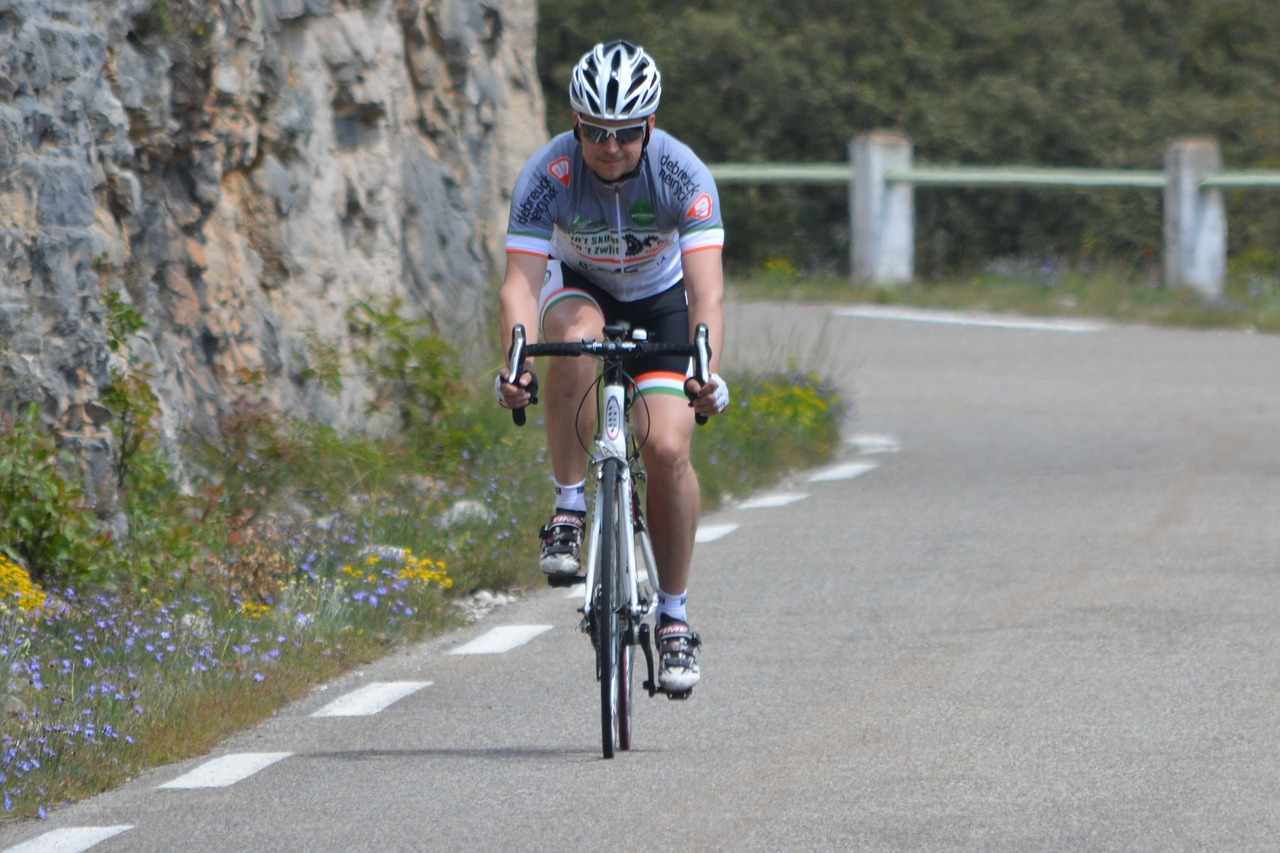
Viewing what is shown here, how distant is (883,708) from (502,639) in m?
2.12

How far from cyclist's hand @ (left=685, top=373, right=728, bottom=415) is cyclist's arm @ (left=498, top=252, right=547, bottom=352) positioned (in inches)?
27.8

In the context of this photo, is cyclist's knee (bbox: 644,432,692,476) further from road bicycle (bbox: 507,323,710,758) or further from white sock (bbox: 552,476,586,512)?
white sock (bbox: 552,476,586,512)

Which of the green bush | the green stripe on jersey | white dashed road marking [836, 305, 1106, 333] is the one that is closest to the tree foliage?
white dashed road marking [836, 305, 1106, 333]

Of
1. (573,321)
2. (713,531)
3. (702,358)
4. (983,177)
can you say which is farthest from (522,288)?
(983,177)

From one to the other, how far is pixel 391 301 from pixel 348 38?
1.53m

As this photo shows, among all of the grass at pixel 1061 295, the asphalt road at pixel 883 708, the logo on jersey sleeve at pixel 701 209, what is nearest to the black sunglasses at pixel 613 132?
the logo on jersey sleeve at pixel 701 209

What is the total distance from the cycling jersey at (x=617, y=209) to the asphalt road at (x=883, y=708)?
153 cm

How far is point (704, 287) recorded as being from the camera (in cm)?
829

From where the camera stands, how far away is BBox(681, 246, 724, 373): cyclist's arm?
8.22m

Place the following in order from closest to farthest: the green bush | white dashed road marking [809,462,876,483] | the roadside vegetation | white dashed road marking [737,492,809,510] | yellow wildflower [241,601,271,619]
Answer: the roadside vegetation < the green bush < yellow wildflower [241,601,271,619] < white dashed road marking [737,492,809,510] < white dashed road marking [809,462,876,483]

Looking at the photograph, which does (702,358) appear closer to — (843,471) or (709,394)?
(709,394)

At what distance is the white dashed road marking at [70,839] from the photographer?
729 cm

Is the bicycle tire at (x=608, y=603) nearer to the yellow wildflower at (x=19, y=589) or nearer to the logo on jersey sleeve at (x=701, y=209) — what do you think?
the logo on jersey sleeve at (x=701, y=209)

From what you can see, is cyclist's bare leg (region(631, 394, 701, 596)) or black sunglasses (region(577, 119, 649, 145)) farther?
cyclist's bare leg (region(631, 394, 701, 596))
